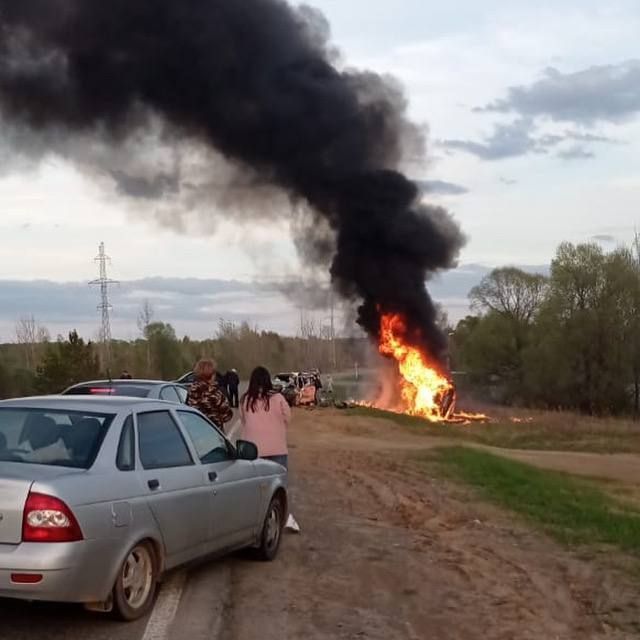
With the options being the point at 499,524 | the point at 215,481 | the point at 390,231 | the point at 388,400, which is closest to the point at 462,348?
the point at 388,400

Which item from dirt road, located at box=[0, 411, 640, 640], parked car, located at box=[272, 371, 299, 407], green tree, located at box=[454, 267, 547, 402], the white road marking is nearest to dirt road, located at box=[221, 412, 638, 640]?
dirt road, located at box=[0, 411, 640, 640]

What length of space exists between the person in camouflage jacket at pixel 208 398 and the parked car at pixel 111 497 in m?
2.12

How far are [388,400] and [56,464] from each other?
43509 millimetres

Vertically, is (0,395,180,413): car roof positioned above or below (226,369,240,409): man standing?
above

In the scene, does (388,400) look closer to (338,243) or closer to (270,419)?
(338,243)

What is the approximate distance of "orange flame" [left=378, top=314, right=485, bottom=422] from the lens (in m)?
43.6

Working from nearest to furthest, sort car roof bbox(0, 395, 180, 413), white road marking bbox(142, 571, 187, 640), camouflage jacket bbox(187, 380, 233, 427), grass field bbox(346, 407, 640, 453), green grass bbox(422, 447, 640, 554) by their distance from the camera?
white road marking bbox(142, 571, 187, 640), car roof bbox(0, 395, 180, 413), camouflage jacket bbox(187, 380, 233, 427), green grass bbox(422, 447, 640, 554), grass field bbox(346, 407, 640, 453)

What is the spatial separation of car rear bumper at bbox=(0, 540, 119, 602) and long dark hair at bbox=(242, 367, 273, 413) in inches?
154

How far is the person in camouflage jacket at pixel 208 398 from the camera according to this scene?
32.9 ft

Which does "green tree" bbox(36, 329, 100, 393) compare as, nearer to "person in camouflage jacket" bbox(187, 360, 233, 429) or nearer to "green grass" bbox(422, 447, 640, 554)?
"green grass" bbox(422, 447, 640, 554)

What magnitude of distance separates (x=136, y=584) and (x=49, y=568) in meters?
0.89

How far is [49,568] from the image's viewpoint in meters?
5.45

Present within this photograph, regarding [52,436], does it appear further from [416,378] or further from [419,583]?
[416,378]

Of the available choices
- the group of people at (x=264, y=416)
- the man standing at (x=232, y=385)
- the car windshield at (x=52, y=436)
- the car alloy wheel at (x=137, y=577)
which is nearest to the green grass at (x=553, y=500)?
the group of people at (x=264, y=416)
